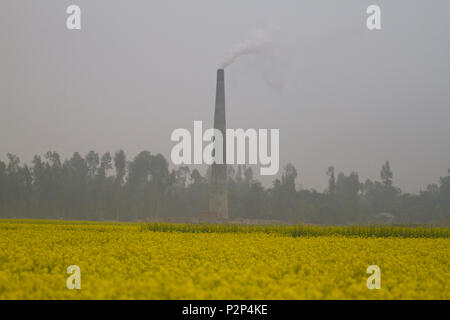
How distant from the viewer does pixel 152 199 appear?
3103 inches

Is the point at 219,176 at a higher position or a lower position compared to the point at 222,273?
higher

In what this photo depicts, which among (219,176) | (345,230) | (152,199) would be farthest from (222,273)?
(152,199)

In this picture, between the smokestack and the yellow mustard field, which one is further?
the smokestack

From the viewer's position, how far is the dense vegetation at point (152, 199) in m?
74.1

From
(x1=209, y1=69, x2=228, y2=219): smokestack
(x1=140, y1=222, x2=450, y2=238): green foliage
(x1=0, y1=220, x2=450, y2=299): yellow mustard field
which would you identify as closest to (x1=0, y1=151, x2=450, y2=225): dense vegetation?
(x1=209, y1=69, x2=228, y2=219): smokestack

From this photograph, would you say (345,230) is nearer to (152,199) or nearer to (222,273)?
(222,273)

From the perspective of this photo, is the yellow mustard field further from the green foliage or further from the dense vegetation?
the dense vegetation

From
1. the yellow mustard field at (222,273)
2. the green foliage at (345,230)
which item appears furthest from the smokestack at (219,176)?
the yellow mustard field at (222,273)

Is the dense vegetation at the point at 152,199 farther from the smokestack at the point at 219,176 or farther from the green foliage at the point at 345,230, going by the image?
the green foliage at the point at 345,230

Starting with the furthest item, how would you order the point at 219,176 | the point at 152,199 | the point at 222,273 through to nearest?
the point at 152,199 → the point at 219,176 → the point at 222,273

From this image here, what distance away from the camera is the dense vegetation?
74.1 meters

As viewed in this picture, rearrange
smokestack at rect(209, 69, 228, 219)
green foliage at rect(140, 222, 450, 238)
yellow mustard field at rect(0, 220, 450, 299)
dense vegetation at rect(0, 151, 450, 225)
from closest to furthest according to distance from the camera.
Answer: yellow mustard field at rect(0, 220, 450, 299), green foliage at rect(140, 222, 450, 238), smokestack at rect(209, 69, 228, 219), dense vegetation at rect(0, 151, 450, 225)
